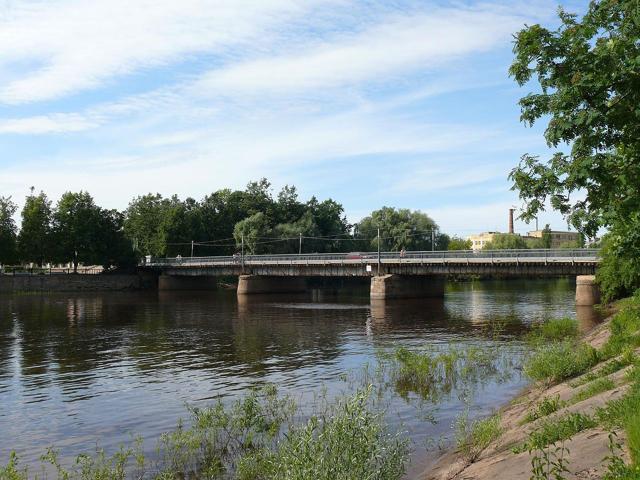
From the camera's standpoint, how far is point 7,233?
104875 mm

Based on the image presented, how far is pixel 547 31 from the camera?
1291 cm

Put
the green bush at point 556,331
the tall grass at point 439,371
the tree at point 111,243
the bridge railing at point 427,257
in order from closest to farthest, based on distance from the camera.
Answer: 1. the tall grass at point 439,371
2. the green bush at point 556,331
3. the bridge railing at point 427,257
4. the tree at point 111,243

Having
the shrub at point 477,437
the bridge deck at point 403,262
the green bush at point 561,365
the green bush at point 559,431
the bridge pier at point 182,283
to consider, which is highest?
the bridge deck at point 403,262

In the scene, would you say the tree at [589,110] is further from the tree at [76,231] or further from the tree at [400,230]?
the tree at [400,230]

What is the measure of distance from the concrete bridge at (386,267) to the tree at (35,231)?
708 inches

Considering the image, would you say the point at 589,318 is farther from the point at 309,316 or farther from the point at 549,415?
the point at 549,415

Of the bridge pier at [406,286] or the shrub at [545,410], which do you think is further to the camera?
the bridge pier at [406,286]

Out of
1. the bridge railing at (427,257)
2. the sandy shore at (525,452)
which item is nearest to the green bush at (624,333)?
the sandy shore at (525,452)

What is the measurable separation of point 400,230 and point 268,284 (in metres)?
41.1

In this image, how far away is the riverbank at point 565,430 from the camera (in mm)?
9336

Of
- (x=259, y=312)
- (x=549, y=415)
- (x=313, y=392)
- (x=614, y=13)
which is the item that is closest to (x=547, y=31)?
(x=614, y=13)

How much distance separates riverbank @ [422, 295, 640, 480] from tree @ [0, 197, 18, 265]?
101022mm

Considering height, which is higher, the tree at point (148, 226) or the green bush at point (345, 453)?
the tree at point (148, 226)

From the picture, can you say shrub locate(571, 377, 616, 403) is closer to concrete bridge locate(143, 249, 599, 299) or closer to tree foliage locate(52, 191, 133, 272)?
concrete bridge locate(143, 249, 599, 299)
